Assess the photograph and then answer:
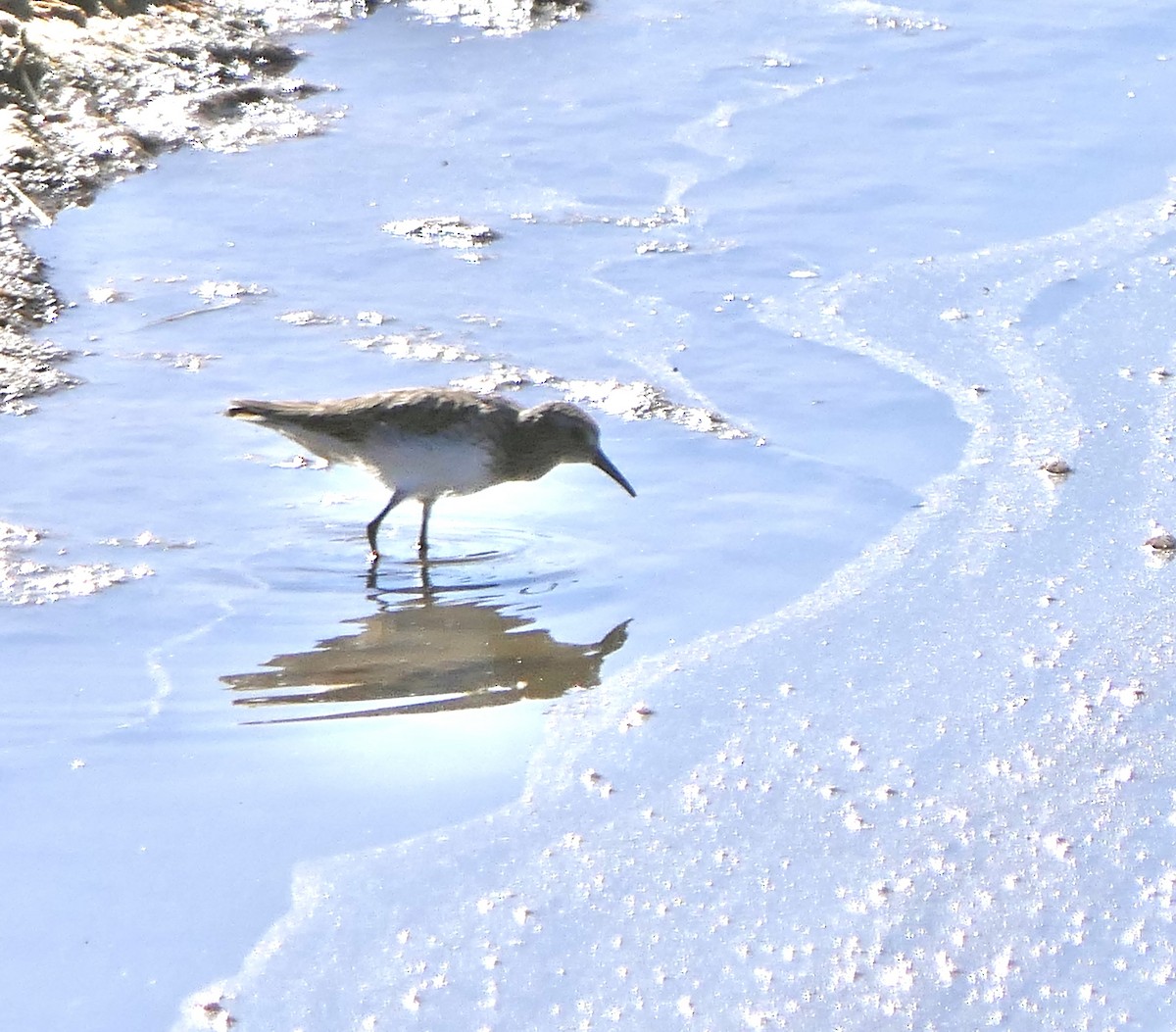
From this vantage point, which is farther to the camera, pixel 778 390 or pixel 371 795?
pixel 778 390

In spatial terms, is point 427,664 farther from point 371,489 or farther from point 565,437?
point 371,489

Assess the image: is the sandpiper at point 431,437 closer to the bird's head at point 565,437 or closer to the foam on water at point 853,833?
the bird's head at point 565,437

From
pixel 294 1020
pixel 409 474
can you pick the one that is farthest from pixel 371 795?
pixel 409 474

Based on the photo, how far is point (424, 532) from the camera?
6762 mm

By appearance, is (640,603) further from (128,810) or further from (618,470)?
(128,810)

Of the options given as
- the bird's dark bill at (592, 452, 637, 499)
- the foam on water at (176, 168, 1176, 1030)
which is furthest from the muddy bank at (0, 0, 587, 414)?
the foam on water at (176, 168, 1176, 1030)

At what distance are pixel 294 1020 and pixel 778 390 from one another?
4222 mm

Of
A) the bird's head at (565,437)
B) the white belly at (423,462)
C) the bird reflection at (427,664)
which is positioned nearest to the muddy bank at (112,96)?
the white belly at (423,462)

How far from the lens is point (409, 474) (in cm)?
668

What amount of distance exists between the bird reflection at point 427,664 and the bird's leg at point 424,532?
1.38 feet

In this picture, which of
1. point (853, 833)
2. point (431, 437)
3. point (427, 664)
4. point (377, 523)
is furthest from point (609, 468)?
point (853, 833)

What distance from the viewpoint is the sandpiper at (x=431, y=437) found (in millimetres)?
6613

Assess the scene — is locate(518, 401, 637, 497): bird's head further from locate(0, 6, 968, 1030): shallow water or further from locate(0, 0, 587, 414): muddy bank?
locate(0, 0, 587, 414): muddy bank

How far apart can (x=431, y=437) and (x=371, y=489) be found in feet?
2.00
